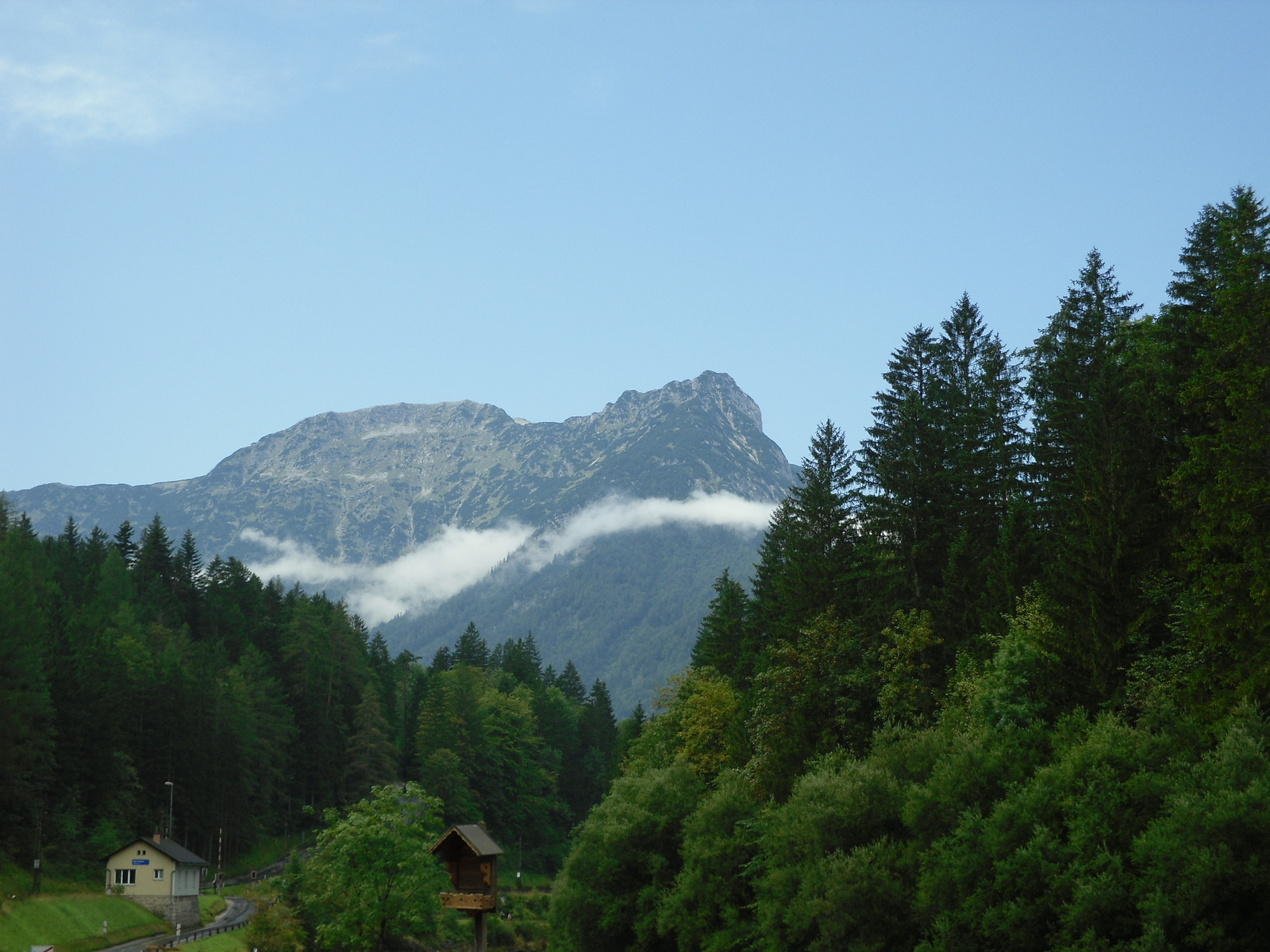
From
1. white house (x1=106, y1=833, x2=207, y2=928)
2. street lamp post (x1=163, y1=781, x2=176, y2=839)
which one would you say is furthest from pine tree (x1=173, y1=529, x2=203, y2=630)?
white house (x1=106, y1=833, x2=207, y2=928)

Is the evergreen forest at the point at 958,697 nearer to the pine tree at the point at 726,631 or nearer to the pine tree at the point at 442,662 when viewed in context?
the pine tree at the point at 726,631

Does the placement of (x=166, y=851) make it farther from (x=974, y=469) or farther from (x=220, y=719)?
(x=974, y=469)

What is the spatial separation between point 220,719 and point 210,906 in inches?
669

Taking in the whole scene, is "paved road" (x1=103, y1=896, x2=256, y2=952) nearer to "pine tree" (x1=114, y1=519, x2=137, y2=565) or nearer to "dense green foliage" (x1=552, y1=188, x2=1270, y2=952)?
"dense green foliage" (x1=552, y1=188, x2=1270, y2=952)

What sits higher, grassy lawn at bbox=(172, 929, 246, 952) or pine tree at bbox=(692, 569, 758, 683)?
pine tree at bbox=(692, 569, 758, 683)

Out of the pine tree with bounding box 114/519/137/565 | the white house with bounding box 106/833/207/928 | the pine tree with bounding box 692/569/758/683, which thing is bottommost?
the white house with bounding box 106/833/207/928

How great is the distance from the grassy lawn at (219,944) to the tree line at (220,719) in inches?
557

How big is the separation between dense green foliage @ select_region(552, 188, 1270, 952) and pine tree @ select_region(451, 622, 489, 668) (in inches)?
4248

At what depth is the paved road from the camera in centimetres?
6831

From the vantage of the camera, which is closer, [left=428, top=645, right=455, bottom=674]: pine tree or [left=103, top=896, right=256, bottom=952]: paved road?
[left=103, top=896, right=256, bottom=952]: paved road

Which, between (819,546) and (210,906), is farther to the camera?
(210,906)

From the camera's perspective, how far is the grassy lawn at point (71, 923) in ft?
197

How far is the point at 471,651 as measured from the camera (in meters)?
169

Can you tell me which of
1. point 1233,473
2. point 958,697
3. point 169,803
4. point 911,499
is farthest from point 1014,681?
point 169,803
